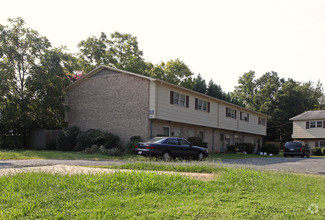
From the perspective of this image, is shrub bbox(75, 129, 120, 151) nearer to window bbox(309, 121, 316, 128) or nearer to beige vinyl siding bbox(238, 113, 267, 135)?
beige vinyl siding bbox(238, 113, 267, 135)

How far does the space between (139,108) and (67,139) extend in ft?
22.0

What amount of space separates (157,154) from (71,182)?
10.0 meters

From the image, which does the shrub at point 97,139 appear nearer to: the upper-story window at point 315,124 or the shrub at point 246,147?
the shrub at point 246,147

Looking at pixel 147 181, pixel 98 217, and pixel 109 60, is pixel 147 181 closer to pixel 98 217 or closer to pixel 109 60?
pixel 98 217

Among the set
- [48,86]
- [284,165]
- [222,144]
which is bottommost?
[284,165]

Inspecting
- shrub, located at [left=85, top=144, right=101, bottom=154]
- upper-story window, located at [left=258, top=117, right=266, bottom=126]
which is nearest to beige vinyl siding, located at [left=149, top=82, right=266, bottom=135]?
upper-story window, located at [left=258, top=117, right=266, bottom=126]

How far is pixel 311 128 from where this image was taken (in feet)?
142

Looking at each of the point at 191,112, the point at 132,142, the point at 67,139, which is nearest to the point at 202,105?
the point at 191,112

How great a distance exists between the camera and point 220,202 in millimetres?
5457

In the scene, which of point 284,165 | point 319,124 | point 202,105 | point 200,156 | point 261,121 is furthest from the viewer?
point 319,124

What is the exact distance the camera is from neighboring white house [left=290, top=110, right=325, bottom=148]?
42281 mm

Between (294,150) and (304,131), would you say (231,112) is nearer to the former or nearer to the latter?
(294,150)

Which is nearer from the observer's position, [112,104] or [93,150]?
[93,150]

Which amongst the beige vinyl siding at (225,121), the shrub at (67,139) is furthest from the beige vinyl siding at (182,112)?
the shrub at (67,139)
